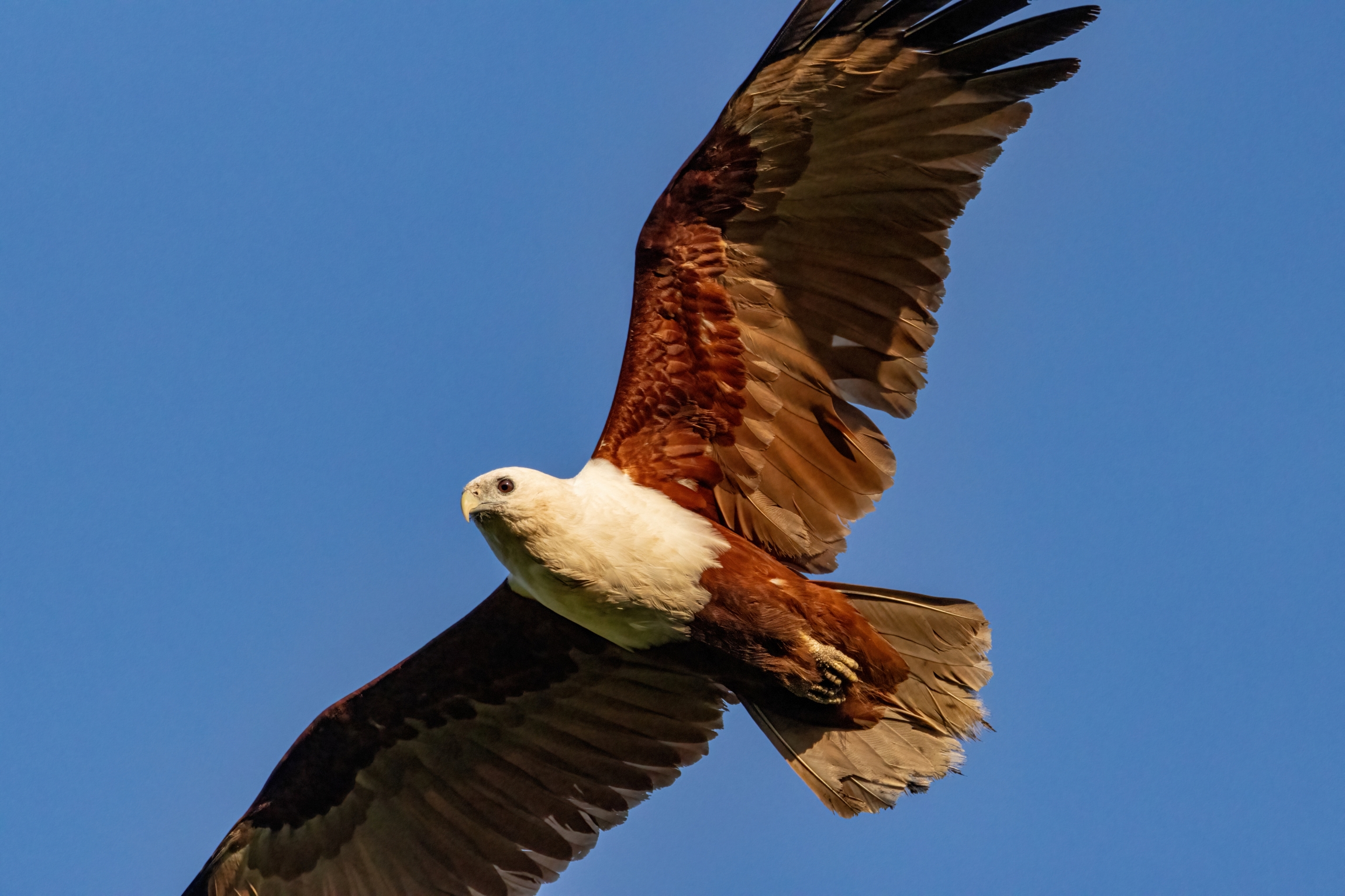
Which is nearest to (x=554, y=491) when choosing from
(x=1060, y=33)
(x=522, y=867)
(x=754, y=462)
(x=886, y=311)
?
(x=754, y=462)

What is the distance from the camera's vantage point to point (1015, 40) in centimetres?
681

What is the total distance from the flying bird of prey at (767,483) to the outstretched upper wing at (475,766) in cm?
2

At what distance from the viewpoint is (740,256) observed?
7.32 meters

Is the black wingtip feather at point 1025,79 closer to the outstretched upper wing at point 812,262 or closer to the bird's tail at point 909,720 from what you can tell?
the outstretched upper wing at point 812,262

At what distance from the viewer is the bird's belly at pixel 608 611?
7.07m

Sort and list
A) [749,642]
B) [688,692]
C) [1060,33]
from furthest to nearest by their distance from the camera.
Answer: [688,692] < [749,642] < [1060,33]

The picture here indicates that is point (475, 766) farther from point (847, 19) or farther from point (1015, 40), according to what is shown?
point (1015, 40)

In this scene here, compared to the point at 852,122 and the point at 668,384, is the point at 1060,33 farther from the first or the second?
the point at 668,384

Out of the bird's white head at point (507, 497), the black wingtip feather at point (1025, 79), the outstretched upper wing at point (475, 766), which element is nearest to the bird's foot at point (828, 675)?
the outstretched upper wing at point (475, 766)

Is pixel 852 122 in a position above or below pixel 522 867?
above

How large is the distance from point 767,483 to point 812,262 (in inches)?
43.5

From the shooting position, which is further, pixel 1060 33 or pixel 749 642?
pixel 749 642

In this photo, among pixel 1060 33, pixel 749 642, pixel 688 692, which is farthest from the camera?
pixel 688 692

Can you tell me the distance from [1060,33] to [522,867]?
5.04 meters
